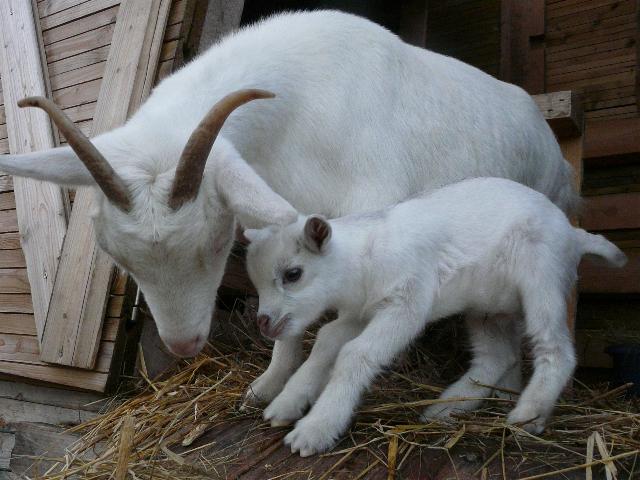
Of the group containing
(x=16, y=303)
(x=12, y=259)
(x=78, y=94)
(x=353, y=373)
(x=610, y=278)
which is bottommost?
(x=610, y=278)

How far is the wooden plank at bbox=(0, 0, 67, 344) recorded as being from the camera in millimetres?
3771

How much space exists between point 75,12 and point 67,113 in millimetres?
748

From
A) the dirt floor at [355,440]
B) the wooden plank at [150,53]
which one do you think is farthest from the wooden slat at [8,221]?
the dirt floor at [355,440]

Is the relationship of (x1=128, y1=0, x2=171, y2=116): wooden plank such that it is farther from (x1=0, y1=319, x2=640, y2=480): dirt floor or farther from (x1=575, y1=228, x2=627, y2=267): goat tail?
(x1=575, y1=228, x2=627, y2=267): goat tail

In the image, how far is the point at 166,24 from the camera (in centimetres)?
377

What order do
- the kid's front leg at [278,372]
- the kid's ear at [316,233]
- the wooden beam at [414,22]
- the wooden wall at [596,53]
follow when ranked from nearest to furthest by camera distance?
the kid's ear at [316,233] → the kid's front leg at [278,372] → the wooden wall at [596,53] → the wooden beam at [414,22]

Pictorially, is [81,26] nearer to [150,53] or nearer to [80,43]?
[80,43]

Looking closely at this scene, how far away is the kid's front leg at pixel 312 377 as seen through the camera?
2.34 metres

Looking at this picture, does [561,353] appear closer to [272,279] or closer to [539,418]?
[539,418]

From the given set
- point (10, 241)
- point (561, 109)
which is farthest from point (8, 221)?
point (561, 109)

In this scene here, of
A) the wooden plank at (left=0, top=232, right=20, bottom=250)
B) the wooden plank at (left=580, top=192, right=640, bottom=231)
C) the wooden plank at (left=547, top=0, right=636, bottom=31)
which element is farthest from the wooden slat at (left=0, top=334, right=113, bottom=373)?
the wooden plank at (left=547, top=0, right=636, bottom=31)

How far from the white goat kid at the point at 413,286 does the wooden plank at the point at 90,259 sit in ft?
4.43

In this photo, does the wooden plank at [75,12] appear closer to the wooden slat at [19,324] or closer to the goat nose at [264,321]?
the wooden slat at [19,324]

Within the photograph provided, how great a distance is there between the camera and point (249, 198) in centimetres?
203
